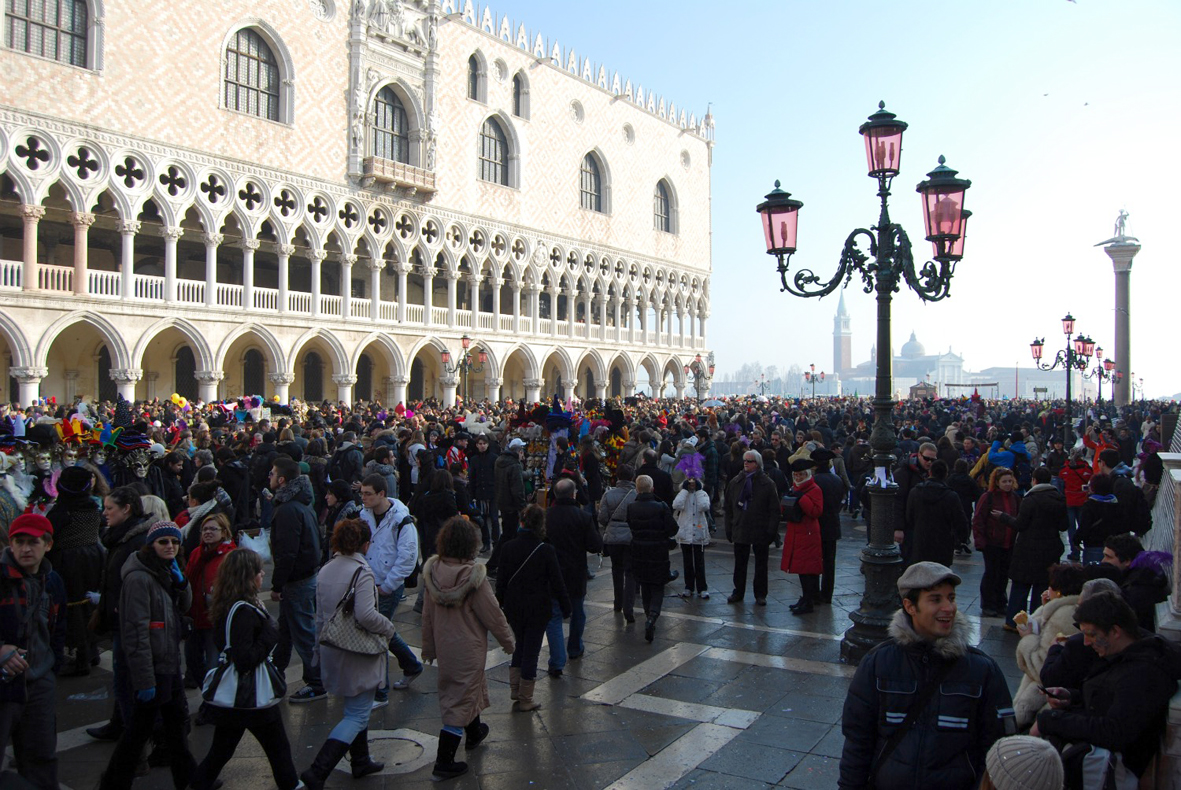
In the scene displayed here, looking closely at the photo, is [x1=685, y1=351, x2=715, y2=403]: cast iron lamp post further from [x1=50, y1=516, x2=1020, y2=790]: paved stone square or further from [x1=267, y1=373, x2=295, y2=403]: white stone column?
[x1=50, y1=516, x2=1020, y2=790]: paved stone square

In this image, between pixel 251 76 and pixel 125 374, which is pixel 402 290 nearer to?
pixel 251 76

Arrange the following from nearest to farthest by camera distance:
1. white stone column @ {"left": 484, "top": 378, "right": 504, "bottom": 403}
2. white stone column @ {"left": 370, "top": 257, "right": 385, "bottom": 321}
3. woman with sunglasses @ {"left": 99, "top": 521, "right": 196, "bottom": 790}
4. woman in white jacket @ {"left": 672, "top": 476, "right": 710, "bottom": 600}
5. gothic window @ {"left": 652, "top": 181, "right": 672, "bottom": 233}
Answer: woman with sunglasses @ {"left": 99, "top": 521, "right": 196, "bottom": 790}
woman in white jacket @ {"left": 672, "top": 476, "right": 710, "bottom": 600}
white stone column @ {"left": 370, "top": 257, "right": 385, "bottom": 321}
white stone column @ {"left": 484, "top": 378, "right": 504, "bottom": 403}
gothic window @ {"left": 652, "top": 181, "right": 672, "bottom": 233}

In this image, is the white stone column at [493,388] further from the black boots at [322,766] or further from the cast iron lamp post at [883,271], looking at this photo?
the black boots at [322,766]

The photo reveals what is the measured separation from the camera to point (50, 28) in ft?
64.1

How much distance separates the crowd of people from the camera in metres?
2.97

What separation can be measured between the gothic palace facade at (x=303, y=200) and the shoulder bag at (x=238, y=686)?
19299mm

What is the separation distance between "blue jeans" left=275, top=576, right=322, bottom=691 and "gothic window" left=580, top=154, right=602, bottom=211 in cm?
3310

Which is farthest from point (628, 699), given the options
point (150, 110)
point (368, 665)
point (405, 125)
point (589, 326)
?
point (589, 326)

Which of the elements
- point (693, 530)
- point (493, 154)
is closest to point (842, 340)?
point (493, 154)

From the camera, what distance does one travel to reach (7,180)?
67.1ft

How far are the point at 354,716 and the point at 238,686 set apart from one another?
0.71 metres

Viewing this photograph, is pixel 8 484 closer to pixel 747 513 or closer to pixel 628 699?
pixel 628 699

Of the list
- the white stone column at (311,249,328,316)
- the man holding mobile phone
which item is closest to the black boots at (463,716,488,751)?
the man holding mobile phone

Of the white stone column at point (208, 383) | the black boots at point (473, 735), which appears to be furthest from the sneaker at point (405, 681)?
the white stone column at point (208, 383)
